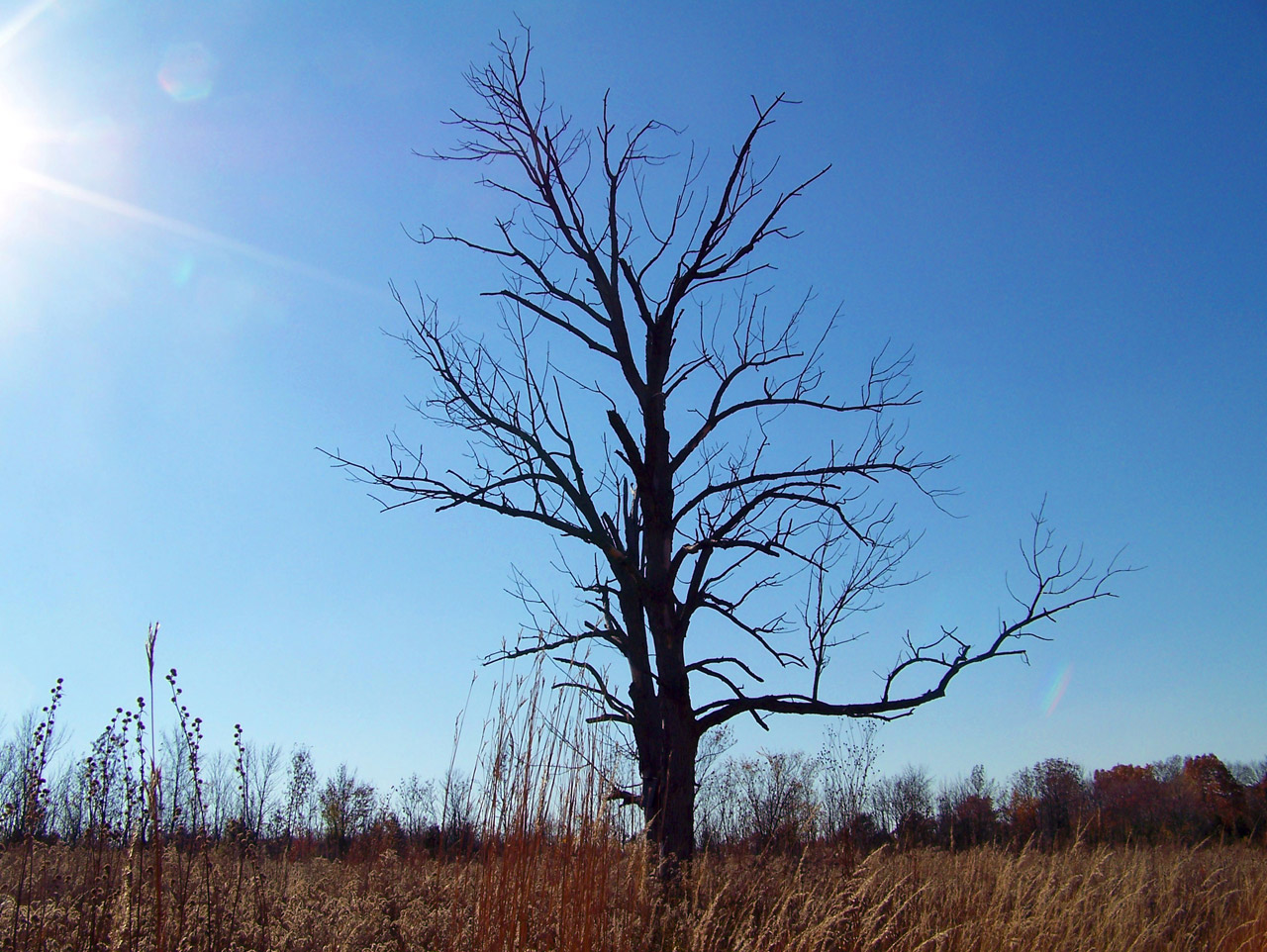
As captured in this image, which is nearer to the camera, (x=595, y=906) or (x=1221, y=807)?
(x=595, y=906)

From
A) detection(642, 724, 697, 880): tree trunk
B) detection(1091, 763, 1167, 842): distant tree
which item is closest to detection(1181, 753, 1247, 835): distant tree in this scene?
detection(1091, 763, 1167, 842): distant tree

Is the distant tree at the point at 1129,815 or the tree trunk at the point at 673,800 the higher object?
the tree trunk at the point at 673,800

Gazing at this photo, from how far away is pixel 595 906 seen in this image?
3871 mm

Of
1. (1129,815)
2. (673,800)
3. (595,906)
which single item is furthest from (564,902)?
(1129,815)

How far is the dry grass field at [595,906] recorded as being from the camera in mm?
3699

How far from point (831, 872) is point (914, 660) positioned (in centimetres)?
192

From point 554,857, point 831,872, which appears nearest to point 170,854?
point 554,857

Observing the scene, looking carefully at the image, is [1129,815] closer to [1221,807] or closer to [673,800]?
[1221,807]

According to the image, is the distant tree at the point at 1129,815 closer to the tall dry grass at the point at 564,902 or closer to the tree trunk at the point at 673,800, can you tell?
the tall dry grass at the point at 564,902

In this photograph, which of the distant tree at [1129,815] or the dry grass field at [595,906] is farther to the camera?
the distant tree at [1129,815]

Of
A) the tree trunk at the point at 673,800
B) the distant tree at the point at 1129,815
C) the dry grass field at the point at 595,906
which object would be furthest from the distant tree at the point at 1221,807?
the tree trunk at the point at 673,800

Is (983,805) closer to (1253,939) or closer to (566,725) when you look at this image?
(1253,939)

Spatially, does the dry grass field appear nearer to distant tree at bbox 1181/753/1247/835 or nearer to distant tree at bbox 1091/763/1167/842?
distant tree at bbox 1091/763/1167/842

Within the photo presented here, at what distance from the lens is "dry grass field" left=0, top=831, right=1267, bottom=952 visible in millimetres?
3699
